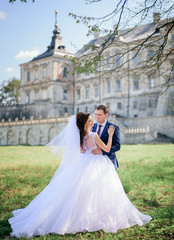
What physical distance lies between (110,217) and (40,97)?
47439 millimetres

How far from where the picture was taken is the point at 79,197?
407 cm

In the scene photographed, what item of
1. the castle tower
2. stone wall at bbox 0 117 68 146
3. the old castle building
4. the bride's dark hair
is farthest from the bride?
the castle tower

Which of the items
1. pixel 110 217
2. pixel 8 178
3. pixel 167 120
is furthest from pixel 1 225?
pixel 167 120

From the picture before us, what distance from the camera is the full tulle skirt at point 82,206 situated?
3891 millimetres

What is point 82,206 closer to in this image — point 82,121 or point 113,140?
point 113,140

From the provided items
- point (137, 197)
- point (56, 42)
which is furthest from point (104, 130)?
point (56, 42)

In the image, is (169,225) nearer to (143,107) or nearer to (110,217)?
(110,217)

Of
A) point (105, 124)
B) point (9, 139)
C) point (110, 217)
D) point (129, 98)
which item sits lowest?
point (9, 139)

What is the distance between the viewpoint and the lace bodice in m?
4.26

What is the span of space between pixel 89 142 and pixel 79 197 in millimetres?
931

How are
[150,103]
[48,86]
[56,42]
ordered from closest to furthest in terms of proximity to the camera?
[150,103], [48,86], [56,42]

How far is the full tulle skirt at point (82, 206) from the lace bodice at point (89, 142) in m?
0.13

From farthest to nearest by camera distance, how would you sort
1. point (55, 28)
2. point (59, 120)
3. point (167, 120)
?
point (55, 28), point (59, 120), point (167, 120)

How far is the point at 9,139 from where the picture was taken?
40.6 m
